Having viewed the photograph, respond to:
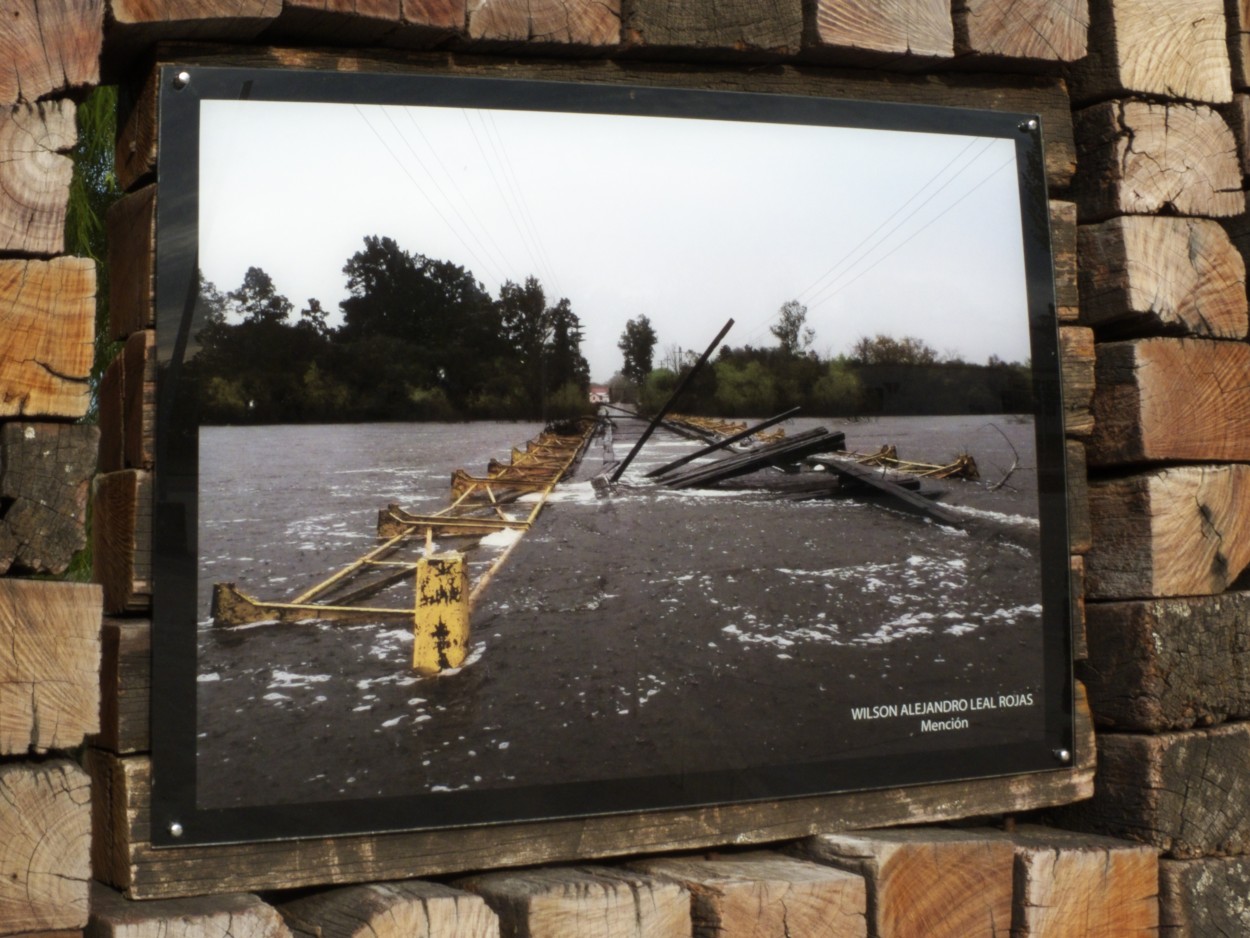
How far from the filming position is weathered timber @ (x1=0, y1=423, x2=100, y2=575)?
186 cm

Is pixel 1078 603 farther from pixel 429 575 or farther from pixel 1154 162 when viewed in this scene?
pixel 429 575

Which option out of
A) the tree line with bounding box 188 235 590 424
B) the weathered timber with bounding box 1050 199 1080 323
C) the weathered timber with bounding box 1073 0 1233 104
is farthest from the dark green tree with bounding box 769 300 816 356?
the weathered timber with bounding box 1073 0 1233 104

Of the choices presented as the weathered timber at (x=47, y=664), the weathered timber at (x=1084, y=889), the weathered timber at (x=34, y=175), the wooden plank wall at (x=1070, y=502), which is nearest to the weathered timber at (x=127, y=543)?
the wooden plank wall at (x=1070, y=502)

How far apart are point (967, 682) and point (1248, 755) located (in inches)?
25.7

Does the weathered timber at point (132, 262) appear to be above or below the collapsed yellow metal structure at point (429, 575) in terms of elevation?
above

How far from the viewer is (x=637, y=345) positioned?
2309mm

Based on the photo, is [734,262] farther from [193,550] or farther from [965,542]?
[193,550]

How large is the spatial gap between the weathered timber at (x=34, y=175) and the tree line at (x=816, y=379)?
998 millimetres

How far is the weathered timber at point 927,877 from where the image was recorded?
2.26m

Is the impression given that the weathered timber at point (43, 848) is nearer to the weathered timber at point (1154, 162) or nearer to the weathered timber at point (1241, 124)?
the weathered timber at point (1154, 162)

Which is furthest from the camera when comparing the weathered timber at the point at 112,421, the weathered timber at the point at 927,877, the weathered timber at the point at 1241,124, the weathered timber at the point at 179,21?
the weathered timber at the point at 1241,124

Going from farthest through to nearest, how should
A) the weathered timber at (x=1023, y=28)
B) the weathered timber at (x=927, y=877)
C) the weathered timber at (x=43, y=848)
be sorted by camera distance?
the weathered timber at (x=1023, y=28)
the weathered timber at (x=927, y=877)
the weathered timber at (x=43, y=848)

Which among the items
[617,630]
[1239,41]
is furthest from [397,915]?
[1239,41]

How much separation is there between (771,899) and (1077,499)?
1048 millimetres
